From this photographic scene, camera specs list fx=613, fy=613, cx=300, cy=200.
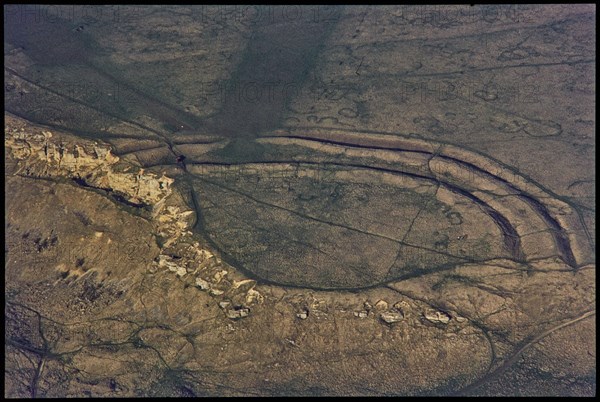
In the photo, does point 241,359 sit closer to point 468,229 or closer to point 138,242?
point 138,242

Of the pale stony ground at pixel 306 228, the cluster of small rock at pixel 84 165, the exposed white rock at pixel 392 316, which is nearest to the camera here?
the pale stony ground at pixel 306 228

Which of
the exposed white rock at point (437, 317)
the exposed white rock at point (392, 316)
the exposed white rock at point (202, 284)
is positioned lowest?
the exposed white rock at point (202, 284)

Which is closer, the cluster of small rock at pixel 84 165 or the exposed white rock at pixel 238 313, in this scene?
the exposed white rock at pixel 238 313

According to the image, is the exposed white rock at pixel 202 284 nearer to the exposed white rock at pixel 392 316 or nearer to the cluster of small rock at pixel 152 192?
the cluster of small rock at pixel 152 192

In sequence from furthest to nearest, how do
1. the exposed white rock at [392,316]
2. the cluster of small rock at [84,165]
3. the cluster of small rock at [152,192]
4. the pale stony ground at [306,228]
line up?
the cluster of small rock at [84,165] < the cluster of small rock at [152,192] < the exposed white rock at [392,316] < the pale stony ground at [306,228]

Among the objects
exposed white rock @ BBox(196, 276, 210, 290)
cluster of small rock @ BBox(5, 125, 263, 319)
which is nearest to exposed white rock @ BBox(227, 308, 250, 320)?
cluster of small rock @ BBox(5, 125, 263, 319)

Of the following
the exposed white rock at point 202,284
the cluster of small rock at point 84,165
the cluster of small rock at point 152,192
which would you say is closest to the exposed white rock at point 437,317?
the cluster of small rock at point 152,192

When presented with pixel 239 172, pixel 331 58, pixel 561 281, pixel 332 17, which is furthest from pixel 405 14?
pixel 561 281

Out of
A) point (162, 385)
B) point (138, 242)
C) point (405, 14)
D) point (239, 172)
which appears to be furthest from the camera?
point (405, 14)

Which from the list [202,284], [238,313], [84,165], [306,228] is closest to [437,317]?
[306,228]
